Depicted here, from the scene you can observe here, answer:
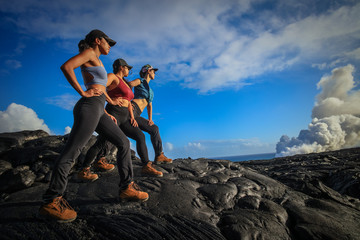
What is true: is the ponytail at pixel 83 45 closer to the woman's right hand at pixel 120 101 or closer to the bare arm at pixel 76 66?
the bare arm at pixel 76 66

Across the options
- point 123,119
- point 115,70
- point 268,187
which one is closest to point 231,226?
point 268,187

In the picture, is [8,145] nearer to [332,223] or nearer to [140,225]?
[140,225]

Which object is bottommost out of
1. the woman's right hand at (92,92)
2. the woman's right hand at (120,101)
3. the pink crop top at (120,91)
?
the woman's right hand at (92,92)

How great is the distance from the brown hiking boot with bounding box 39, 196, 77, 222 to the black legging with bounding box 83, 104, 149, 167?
172cm

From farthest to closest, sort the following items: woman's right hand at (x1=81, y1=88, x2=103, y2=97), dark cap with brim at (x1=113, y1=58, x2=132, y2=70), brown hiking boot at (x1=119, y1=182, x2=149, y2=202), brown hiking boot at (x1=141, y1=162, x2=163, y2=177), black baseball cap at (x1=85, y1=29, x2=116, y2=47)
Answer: brown hiking boot at (x1=141, y1=162, x2=163, y2=177)
dark cap with brim at (x1=113, y1=58, x2=132, y2=70)
brown hiking boot at (x1=119, y1=182, x2=149, y2=202)
black baseball cap at (x1=85, y1=29, x2=116, y2=47)
woman's right hand at (x1=81, y1=88, x2=103, y2=97)

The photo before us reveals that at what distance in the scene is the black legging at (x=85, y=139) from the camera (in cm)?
275

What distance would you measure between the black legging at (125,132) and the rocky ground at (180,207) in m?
0.64

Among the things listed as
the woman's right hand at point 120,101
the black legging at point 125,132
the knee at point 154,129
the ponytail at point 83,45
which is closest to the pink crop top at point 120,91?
the woman's right hand at point 120,101

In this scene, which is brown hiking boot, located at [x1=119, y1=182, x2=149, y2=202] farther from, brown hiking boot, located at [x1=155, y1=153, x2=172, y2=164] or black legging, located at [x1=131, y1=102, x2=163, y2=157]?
brown hiking boot, located at [x1=155, y1=153, x2=172, y2=164]

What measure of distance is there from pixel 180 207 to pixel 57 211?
84.6 inches

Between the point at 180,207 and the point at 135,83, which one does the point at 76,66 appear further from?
the point at 180,207

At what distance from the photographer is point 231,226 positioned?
10.6 ft

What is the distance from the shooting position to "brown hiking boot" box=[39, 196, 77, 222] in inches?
108

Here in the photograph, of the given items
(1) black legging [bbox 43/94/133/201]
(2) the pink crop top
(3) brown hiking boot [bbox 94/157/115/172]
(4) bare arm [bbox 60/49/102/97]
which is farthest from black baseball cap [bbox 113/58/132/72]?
(3) brown hiking boot [bbox 94/157/115/172]
